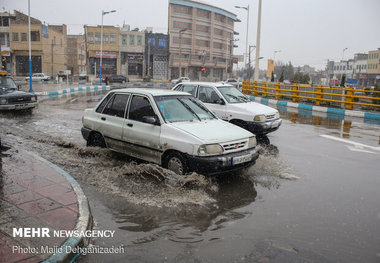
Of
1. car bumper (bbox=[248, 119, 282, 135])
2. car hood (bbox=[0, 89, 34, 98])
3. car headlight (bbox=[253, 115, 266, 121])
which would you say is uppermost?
car hood (bbox=[0, 89, 34, 98])

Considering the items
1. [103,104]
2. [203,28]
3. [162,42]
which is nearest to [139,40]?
[162,42]

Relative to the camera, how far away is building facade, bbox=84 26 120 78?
2566 inches

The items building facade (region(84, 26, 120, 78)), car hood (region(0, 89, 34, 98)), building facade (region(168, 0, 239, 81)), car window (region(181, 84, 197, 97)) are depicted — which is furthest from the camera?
building facade (region(168, 0, 239, 81))

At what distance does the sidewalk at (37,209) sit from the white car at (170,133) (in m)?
1.45

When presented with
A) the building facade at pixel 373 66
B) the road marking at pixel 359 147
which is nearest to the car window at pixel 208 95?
the road marking at pixel 359 147

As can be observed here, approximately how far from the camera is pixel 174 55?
74.4 metres

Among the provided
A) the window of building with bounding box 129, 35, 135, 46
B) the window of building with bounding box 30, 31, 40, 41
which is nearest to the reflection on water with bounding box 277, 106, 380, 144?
the window of building with bounding box 129, 35, 135, 46

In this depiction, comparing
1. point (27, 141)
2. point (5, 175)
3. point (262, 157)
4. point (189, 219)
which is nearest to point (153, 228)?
point (189, 219)

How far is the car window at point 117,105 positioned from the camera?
273 inches

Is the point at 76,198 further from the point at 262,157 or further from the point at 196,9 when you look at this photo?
the point at 196,9

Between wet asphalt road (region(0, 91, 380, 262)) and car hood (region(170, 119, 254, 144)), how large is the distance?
750 millimetres

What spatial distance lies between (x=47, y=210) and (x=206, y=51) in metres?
80.7

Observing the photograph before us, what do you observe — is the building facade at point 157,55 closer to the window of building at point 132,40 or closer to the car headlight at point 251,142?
the window of building at point 132,40

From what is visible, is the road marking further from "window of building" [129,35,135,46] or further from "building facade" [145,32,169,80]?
"window of building" [129,35,135,46]
